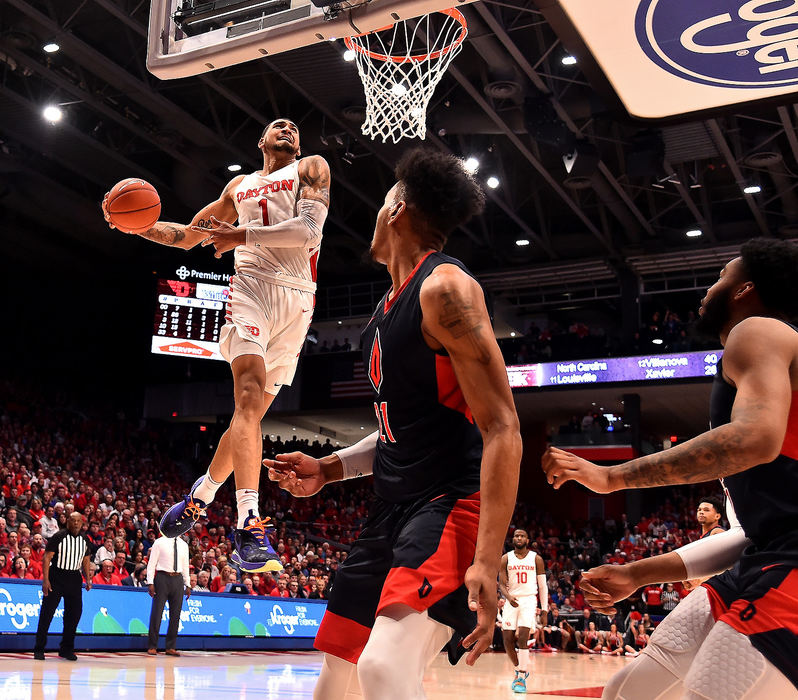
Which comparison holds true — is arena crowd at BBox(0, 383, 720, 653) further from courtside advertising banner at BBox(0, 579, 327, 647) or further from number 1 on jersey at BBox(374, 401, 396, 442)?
number 1 on jersey at BBox(374, 401, 396, 442)

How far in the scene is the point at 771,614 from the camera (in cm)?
226

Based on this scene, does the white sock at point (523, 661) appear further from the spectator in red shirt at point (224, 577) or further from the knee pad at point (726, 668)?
the knee pad at point (726, 668)

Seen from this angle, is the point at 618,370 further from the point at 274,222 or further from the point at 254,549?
the point at 254,549

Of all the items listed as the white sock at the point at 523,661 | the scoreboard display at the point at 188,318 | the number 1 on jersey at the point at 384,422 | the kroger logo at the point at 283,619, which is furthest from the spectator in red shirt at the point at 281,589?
the number 1 on jersey at the point at 384,422

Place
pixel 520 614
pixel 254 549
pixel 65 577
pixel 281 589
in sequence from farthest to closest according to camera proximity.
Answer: pixel 281 589, pixel 520 614, pixel 65 577, pixel 254 549

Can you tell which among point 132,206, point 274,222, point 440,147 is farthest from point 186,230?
point 440,147

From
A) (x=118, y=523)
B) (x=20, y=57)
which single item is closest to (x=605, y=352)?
(x=118, y=523)

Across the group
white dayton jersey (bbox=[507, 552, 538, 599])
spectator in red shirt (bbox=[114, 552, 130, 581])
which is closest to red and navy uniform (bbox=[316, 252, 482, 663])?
white dayton jersey (bbox=[507, 552, 538, 599])

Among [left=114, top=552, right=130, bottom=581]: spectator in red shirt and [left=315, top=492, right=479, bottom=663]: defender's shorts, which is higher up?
[left=114, top=552, right=130, bottom=581]: spectator in red shirt

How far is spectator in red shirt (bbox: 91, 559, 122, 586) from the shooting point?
1260 cm

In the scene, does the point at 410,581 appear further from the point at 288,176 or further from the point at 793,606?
the point at 288,176

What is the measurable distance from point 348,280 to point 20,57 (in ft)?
40.6

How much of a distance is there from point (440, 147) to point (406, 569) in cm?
1701

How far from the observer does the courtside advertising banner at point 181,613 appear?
10906 millimetres
